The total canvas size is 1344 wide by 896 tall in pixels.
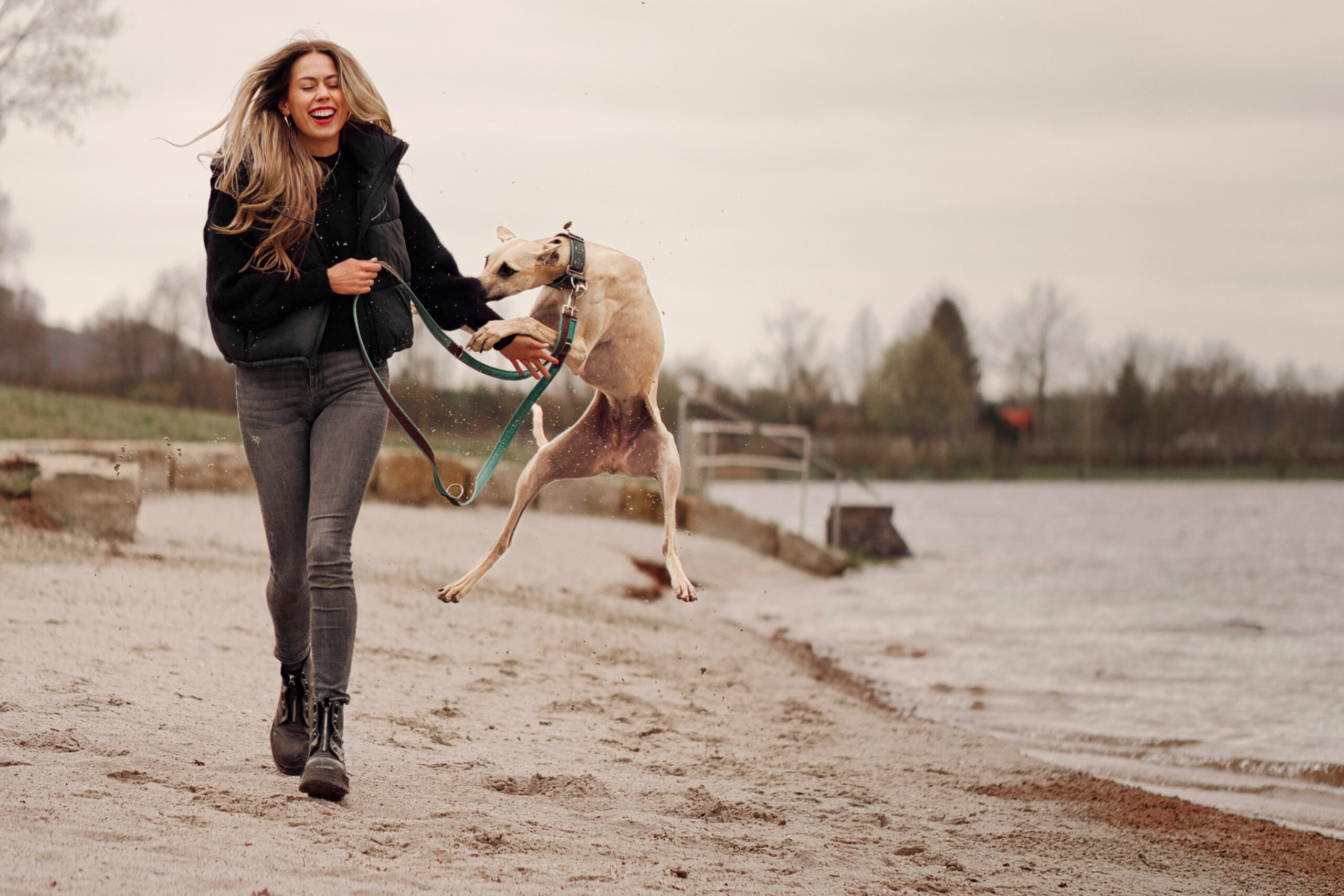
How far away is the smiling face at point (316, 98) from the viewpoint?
334 centimetres

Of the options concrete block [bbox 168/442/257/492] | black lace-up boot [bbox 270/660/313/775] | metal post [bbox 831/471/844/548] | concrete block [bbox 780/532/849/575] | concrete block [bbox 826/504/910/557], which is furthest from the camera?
concrete block [bbox 826/504/910/557]

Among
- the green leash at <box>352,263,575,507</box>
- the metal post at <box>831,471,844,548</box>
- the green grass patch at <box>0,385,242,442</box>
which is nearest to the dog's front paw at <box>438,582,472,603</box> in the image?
the green leash at <box>352,263,575,507</box>

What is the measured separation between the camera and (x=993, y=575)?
2061cm

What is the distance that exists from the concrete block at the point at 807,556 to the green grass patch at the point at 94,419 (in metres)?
7.99

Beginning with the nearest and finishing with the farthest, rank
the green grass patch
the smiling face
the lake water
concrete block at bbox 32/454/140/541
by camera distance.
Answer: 1. the smiling face
2. the lake water
3. concrete block at bbox 32/454/140/541
4. the green grass patch

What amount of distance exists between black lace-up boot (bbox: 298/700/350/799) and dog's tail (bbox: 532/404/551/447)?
49.0 inches

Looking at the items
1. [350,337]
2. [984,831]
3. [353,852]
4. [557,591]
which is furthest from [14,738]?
[557,591]

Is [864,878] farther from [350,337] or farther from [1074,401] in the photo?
[1074,401]

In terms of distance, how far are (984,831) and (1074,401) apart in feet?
209

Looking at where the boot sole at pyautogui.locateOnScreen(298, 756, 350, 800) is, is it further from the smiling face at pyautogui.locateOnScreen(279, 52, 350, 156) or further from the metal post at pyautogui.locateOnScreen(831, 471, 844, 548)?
the metal post at pyautogui.locateOnScreen(831, 471, 844, 548)

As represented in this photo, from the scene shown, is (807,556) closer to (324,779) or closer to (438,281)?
(324,779)

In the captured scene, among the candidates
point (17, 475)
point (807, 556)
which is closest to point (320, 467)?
point (17, 475)

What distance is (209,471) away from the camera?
13.4 meters

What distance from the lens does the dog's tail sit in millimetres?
3295
